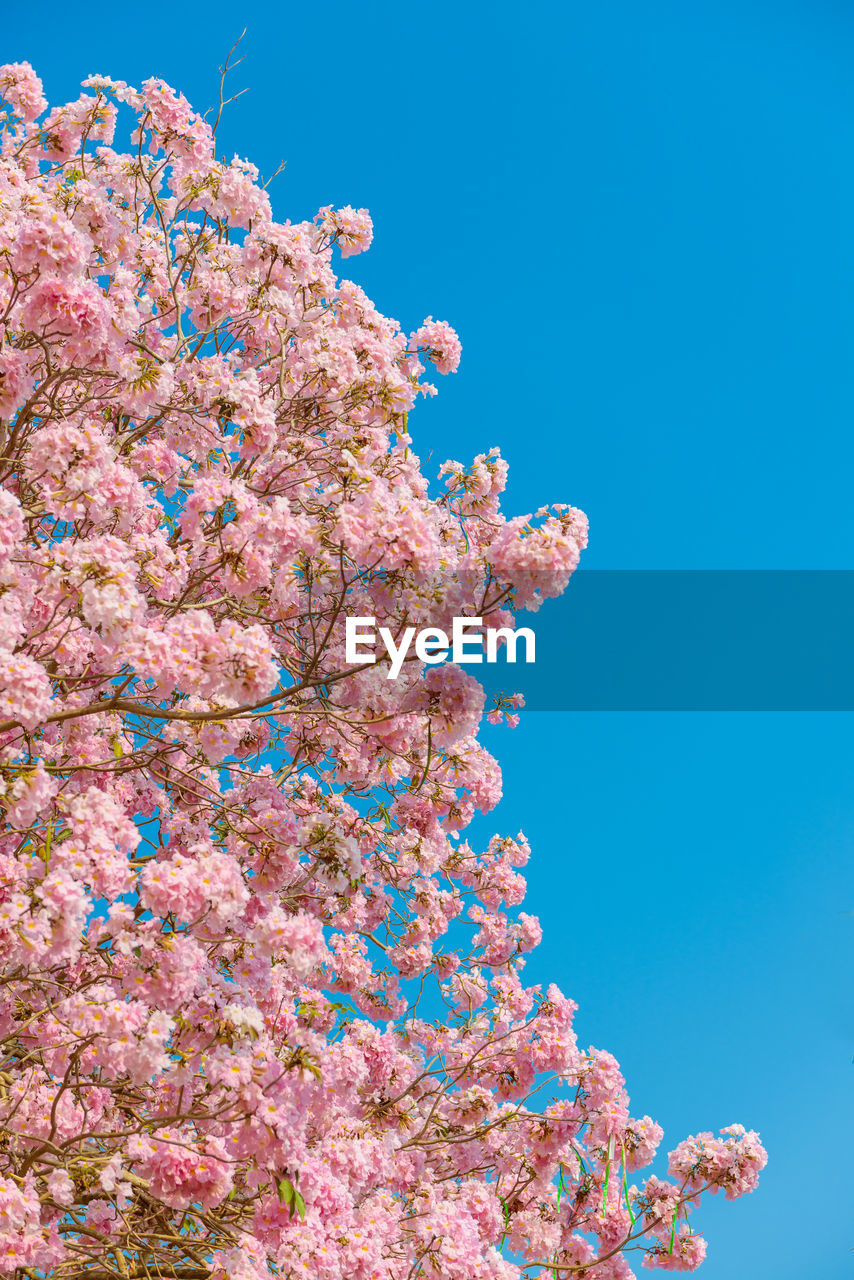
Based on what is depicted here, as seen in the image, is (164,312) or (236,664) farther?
(164,312)

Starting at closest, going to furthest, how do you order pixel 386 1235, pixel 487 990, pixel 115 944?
pixel 115 944
pixel 386 1235
pixel 487 990

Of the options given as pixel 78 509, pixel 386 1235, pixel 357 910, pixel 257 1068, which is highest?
pixel 78 509

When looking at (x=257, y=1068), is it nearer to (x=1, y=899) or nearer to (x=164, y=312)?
(x=1, y=899)

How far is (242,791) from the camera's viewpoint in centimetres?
762

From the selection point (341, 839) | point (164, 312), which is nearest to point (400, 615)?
point (341, 839)

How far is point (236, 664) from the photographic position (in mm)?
5266

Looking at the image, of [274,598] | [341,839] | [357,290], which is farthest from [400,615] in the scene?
[357,290]

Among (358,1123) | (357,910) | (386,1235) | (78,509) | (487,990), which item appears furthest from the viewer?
(487,990)

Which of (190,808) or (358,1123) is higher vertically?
(190,808)

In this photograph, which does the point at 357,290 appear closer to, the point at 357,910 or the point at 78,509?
the point at 78,509

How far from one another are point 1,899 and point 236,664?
1.72 m

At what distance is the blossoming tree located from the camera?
17.3 ft

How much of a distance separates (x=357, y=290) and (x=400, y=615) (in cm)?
373

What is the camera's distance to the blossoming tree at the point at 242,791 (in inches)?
208
